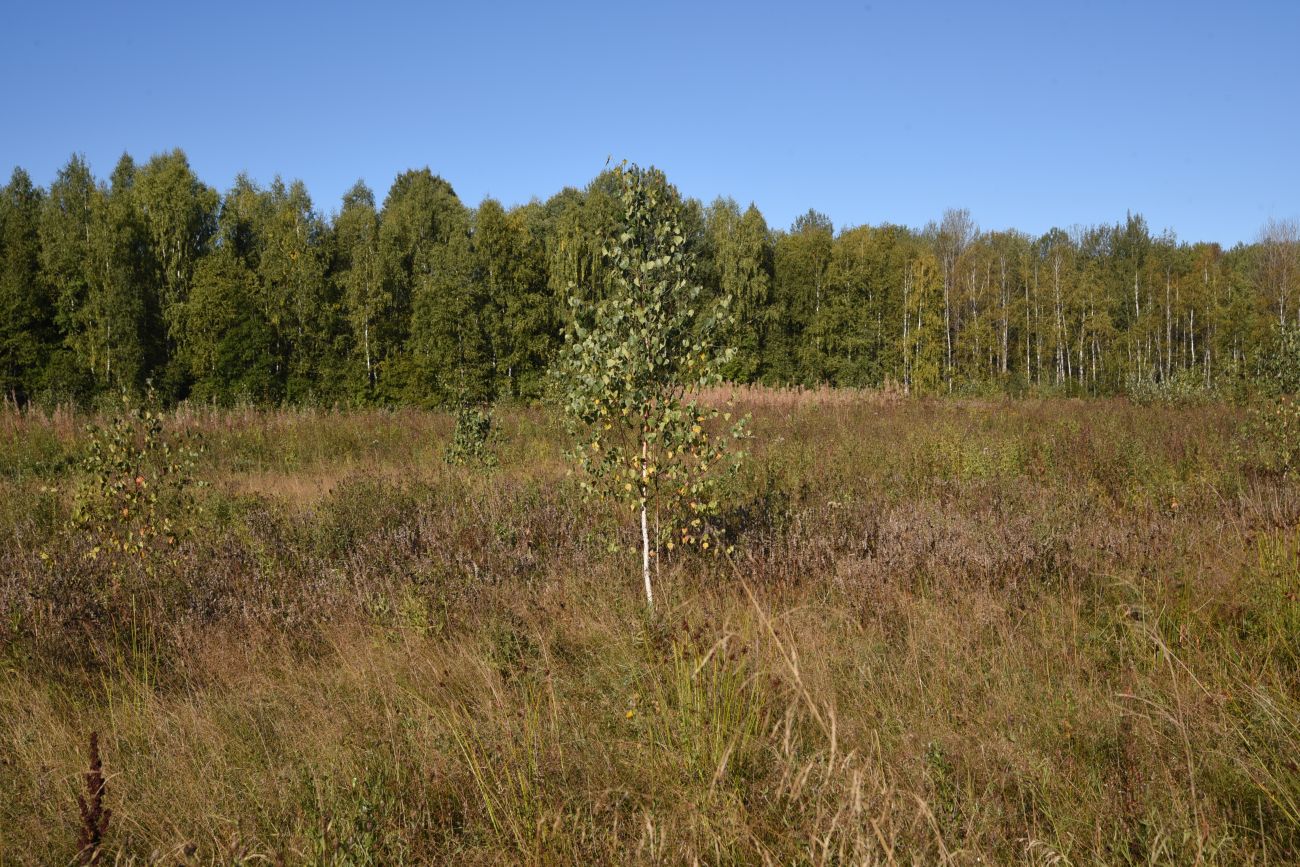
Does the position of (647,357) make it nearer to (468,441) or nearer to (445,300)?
(468,441)

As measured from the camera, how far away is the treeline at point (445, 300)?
3041 cm

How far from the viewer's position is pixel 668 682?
348 cm

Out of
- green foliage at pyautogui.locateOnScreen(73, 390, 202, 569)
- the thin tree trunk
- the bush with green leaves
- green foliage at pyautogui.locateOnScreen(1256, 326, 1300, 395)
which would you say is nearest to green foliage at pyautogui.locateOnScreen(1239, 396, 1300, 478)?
green foliage at pyautogui.locateOnScreen(1256, 326, 1300, 395)

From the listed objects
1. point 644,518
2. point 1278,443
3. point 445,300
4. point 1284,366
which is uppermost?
point 445,300

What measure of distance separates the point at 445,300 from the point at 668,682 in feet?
95.3

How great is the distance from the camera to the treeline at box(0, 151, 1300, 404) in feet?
99.8

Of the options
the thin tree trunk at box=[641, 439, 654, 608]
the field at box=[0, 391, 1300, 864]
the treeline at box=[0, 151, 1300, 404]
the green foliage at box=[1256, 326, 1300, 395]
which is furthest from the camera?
the treeline at box=[0, 151, 1300, 404]

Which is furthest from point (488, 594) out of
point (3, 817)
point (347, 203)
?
point (347, 203)

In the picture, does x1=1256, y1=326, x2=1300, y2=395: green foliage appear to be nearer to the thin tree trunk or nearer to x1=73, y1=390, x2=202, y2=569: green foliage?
the thin tree trunk

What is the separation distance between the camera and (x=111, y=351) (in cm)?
2958

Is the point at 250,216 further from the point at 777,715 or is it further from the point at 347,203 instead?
the point at 777,715

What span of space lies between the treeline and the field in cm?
1768

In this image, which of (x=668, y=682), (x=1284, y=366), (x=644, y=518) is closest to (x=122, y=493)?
(x=644, y=518)

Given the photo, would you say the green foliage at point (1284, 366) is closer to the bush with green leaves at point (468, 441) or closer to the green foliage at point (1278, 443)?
the green foliage at point (1278, 443)
